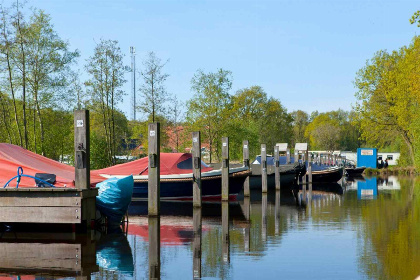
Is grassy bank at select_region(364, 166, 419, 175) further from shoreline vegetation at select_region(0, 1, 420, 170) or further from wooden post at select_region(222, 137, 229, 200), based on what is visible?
wooden post at select_region(222, 137, 229, 200)

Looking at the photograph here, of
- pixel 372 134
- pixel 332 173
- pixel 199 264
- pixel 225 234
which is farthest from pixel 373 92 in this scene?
A: pixel 199 264

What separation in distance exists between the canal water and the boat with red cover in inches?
235

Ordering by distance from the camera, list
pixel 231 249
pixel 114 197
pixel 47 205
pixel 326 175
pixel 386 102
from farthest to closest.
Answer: pixel 386 102 < pixel 326 175 < pixel 114 197 < pixel 47 205 < pixel 231 249

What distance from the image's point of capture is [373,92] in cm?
6050

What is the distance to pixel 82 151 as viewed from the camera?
1406cm

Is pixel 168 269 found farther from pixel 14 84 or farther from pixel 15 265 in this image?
pixel 14 84

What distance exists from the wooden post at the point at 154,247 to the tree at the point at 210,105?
126ft

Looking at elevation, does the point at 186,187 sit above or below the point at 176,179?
below

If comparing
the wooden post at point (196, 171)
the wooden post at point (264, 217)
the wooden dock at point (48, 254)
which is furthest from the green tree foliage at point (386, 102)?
the wooden dock at point (48, 254)

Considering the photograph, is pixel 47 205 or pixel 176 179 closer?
pixel 47 205

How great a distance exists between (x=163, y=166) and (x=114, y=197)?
11027 millimetres

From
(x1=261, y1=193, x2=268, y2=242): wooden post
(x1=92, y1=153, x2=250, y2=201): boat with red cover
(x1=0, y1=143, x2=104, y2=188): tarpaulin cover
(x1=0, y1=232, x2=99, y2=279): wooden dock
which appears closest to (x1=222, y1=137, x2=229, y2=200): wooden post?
(x1=261, y1=193, x2=268, y2=242): wooden post

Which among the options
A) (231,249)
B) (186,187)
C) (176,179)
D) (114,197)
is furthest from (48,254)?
(186,187)

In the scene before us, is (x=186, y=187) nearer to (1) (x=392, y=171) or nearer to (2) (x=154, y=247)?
(2) (x=154, y=247)
